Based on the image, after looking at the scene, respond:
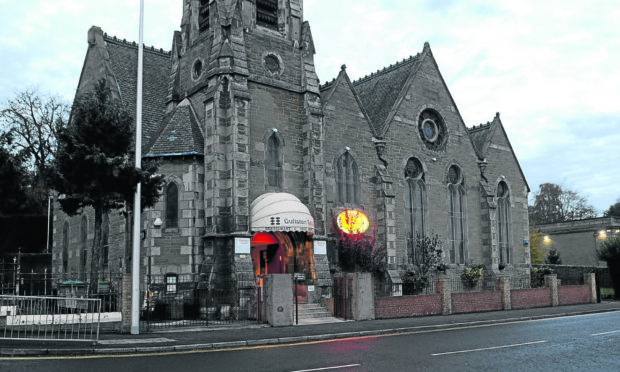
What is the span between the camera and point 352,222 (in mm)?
30469

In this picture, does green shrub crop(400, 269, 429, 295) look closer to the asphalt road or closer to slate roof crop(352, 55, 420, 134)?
slate roof crop(352, 55, 420, 134)

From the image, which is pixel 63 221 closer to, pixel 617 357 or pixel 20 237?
pixel 20 237

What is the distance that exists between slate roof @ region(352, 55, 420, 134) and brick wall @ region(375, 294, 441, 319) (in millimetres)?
11362

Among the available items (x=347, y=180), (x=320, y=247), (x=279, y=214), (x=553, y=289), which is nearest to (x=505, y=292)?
(x=553, y=289)

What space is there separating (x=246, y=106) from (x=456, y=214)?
17468 mm

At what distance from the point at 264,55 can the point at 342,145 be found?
656 centimetres

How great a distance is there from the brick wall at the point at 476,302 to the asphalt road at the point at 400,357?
9.55m

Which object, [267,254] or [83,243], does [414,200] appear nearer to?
[267,254]

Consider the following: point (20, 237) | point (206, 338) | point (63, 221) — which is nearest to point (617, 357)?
point (206, 338)

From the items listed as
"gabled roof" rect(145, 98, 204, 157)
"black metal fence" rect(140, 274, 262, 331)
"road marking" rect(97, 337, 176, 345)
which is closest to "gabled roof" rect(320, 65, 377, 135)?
"gabled roof" rect(145, 98, 204, 157)

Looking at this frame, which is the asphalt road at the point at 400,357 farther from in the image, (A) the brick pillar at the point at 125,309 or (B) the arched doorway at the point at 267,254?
(B) the arched doorway at the point at 267,254

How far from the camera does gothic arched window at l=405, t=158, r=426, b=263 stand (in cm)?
3428

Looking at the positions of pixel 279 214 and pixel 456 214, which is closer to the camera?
pixel 279 214

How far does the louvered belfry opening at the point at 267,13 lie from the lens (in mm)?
29000
